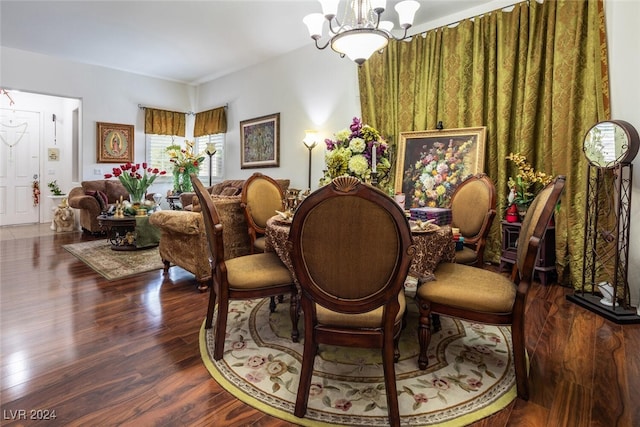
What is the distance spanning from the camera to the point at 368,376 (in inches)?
66.3

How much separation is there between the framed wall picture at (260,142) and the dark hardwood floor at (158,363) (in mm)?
3331

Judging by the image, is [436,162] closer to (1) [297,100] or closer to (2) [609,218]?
(2) [609,218]

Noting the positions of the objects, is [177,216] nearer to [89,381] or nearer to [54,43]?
[89,381]

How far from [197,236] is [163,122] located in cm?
502

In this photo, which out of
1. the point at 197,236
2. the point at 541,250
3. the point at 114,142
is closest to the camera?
the point at 197,236

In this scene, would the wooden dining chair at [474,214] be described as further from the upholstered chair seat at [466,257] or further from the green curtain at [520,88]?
the green curtain at [520,88]

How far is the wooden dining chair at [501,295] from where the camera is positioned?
1444 millimetres

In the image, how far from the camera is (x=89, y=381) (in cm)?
164

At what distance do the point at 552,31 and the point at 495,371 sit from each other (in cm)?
309

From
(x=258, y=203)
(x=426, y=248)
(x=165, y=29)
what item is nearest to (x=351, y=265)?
(x=426, y=248)

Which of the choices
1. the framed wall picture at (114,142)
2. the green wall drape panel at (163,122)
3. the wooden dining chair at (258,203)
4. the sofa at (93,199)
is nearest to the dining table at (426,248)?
the wooden dining chair at (258,203)

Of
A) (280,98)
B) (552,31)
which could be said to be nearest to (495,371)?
(552,31)

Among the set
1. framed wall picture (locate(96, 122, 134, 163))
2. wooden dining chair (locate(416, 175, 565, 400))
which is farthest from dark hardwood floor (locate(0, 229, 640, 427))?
framed wall picture (locate(96, 122, 134, 163))

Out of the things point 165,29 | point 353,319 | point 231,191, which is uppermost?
point 165,29
